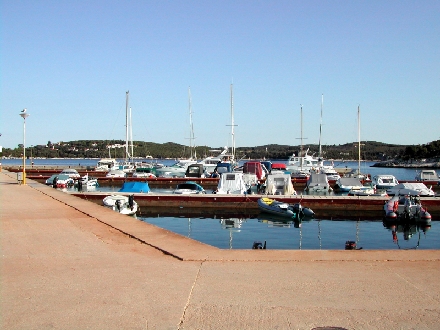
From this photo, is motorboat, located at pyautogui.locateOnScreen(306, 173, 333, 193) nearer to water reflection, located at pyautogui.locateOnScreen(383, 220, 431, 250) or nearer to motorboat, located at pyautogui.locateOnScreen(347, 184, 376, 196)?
motorboat, located at pyautogui.locateOnScreen(347, 184, 376, 196)

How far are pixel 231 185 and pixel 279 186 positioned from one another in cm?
386

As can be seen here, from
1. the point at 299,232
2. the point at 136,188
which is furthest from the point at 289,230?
the point at 136,188

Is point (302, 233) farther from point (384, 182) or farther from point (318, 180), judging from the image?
point (384, 182)

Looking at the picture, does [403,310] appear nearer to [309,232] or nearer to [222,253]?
[222,253]

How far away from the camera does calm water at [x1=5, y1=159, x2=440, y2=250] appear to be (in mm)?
21422

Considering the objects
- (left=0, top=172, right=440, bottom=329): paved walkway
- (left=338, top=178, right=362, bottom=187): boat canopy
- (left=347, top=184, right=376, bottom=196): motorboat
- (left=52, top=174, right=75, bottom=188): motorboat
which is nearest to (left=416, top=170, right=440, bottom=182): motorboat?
(left=338, top=178, right=362, bottom=187): boat canopy

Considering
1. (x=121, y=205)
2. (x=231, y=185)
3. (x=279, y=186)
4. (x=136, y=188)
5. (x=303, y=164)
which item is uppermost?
(x=303, y=164)

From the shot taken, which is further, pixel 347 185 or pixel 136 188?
pixel 347 185

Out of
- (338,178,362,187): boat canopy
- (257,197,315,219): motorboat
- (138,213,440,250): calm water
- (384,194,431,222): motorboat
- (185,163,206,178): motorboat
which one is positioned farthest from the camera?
(185,163,206,178): motorboat

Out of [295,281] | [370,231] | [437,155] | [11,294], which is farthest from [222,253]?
[437,155]

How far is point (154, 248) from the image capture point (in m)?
10.6

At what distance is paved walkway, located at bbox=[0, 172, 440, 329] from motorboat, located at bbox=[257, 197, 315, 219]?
1825 cm

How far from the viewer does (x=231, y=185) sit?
38062 mm

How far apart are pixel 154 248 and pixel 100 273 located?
2315mm
